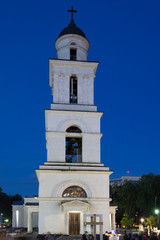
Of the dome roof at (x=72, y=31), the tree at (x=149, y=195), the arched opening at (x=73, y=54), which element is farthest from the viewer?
the tree at (x=149, y=195)

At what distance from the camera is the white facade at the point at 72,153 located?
87.9 ft

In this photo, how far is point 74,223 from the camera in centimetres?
2681

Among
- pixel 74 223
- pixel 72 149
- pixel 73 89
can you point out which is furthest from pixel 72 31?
pixel 74 223

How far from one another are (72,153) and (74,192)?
4.64 m

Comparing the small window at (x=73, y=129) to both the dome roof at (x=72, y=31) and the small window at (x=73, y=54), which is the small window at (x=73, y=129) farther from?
the dome roof at (x=72, y=31)

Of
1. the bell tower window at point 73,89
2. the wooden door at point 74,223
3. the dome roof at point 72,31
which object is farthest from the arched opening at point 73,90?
the wooden door at point 74,223

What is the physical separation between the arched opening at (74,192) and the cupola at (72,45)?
42.5 feet

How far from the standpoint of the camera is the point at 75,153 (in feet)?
103

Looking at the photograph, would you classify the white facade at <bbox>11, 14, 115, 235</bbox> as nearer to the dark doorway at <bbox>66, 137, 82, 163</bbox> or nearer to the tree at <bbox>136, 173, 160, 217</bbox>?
the dark doorway at <bbox>66, 137, 82, 163</bbox>

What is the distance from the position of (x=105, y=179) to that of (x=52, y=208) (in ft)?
17.2

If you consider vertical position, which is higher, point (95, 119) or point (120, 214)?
point (95, 119)

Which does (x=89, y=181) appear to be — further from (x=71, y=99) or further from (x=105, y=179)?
(x=71, y=99)

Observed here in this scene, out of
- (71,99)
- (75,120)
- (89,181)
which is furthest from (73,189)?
(71,99)

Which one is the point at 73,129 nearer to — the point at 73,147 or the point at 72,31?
the point at 73,147
